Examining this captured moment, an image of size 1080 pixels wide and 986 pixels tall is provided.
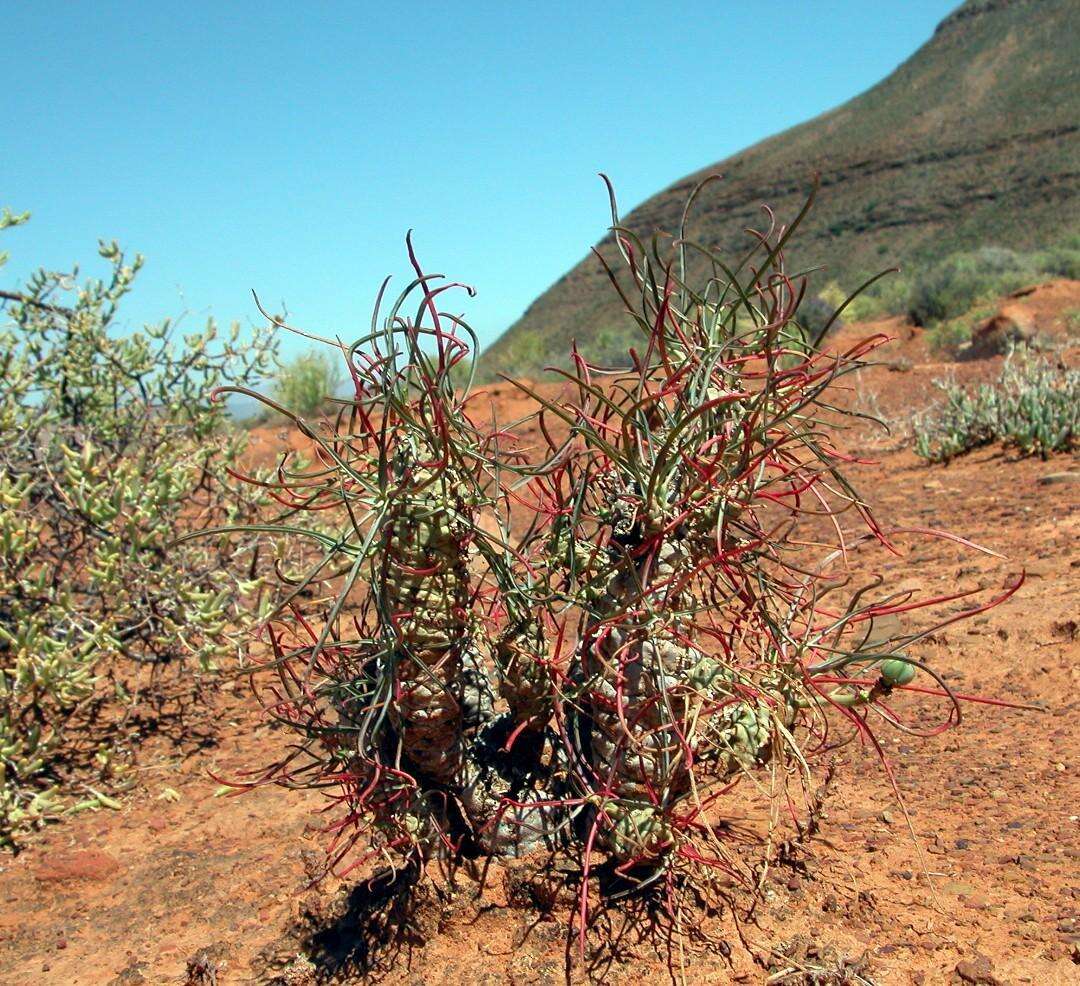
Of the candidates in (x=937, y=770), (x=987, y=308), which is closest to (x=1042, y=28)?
(x=987, y=308)

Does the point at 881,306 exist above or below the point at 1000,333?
below

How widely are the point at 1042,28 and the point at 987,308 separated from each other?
40.6 metres

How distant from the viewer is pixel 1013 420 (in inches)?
280

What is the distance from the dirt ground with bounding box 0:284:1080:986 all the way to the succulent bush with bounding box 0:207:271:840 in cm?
47

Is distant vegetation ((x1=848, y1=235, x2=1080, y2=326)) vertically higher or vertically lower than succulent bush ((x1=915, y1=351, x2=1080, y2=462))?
lower

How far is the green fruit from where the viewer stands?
2.03 m

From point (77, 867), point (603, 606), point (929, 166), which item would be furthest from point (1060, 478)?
point (929, 166)

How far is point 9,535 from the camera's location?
391 cm

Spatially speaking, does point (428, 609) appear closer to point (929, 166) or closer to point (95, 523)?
point (95, 523)

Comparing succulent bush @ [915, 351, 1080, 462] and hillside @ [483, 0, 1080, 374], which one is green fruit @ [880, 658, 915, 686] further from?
hillside @ [483, 0, 1080, 374]

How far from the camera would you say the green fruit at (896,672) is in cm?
203

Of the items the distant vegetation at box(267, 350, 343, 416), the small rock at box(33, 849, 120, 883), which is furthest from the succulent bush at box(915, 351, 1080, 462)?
the distant vegetation at box(267, 350, 343, 416)

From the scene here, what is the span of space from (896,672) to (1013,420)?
18.8 feet

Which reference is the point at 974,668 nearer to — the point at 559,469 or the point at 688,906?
the point at 688,906
